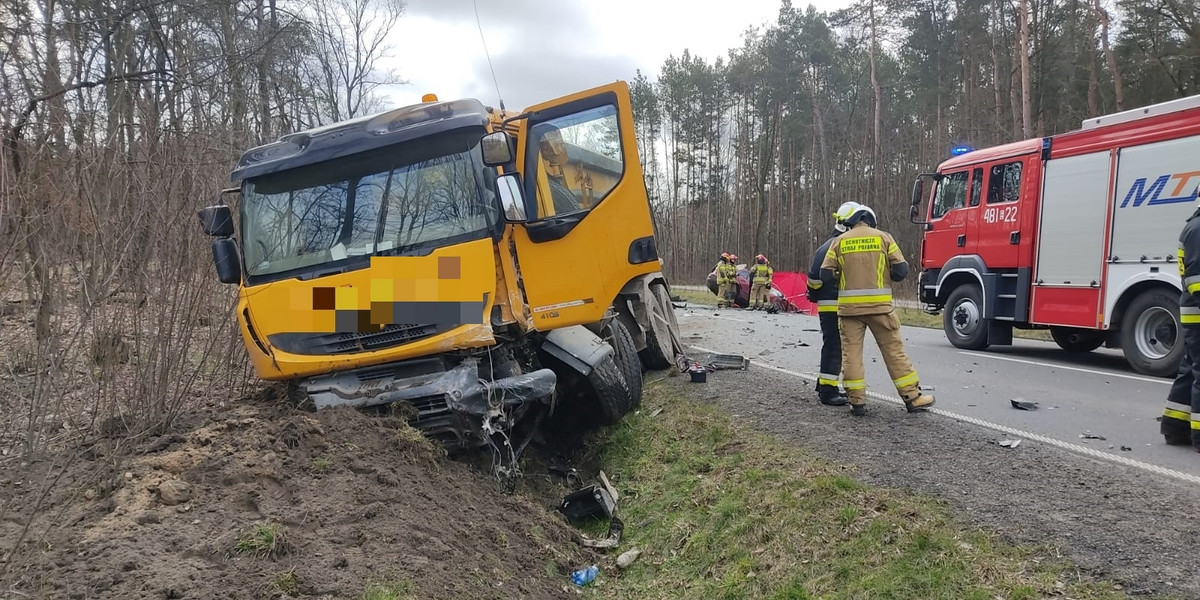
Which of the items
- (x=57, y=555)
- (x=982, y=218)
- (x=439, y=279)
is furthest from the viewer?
(x=982, y=218)

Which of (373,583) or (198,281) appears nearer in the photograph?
(373,583)

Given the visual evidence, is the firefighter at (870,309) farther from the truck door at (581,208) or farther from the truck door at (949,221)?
the truck door at (949,221)

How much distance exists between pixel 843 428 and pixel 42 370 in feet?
14.9

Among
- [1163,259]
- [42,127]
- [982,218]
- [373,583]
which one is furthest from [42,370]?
[982,218]

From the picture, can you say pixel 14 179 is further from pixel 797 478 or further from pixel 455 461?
pixel 797 478

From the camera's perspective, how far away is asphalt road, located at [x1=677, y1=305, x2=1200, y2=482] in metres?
4.49

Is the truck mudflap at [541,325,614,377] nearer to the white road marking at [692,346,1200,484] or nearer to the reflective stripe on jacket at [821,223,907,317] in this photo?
the reflective stripe on jacket at [821,223,907,317]

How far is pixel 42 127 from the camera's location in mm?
4465

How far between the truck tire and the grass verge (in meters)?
5.33

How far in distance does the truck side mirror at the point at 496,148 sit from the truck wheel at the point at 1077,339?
26.8 feet

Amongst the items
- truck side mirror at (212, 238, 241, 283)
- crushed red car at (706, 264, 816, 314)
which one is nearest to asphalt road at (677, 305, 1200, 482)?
truck side mirror at (212, 238, 241, 283)

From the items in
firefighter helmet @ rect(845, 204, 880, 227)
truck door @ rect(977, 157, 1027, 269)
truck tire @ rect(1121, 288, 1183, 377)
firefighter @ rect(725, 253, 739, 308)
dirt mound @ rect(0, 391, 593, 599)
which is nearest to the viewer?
dirt mound @ rect(0, 391, 593, 599)

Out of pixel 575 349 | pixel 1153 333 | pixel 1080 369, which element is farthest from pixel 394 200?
pixel 1153 333

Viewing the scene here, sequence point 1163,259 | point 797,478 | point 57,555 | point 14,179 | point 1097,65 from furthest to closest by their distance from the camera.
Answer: point 1097,65
point 1163,259
point 797,478
point 14,179
point 57,555
